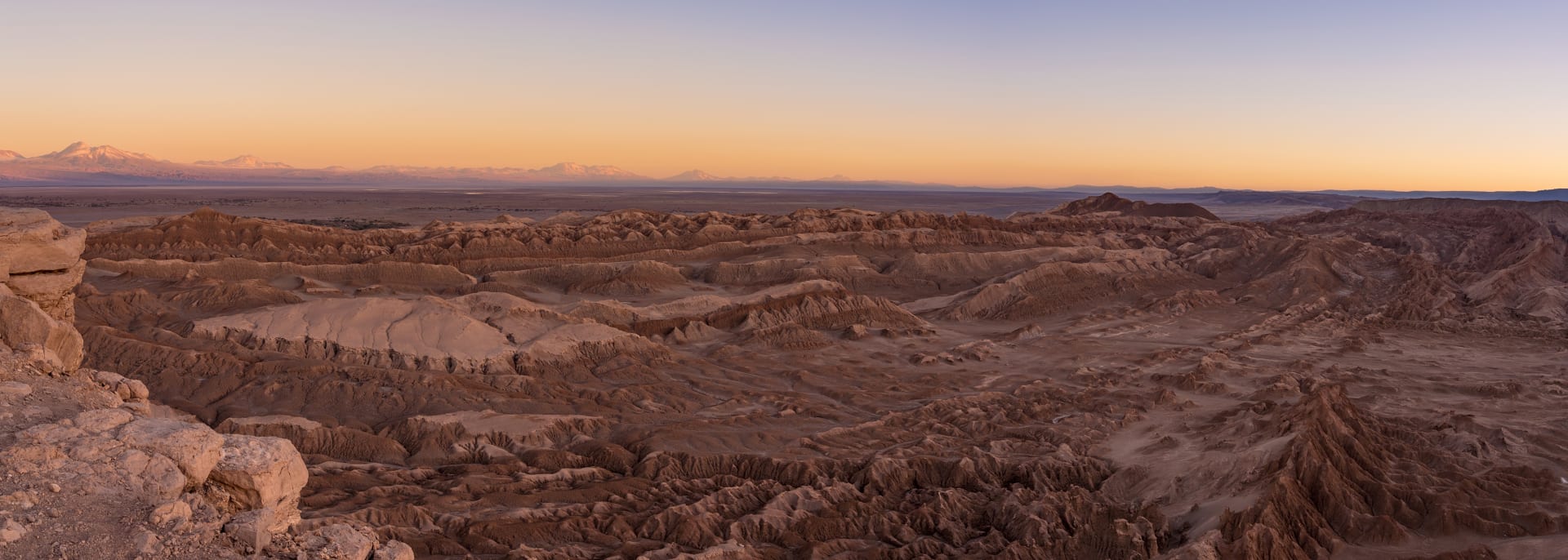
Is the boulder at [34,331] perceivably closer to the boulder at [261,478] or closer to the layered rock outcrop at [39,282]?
the layered rock outcrop at [39,282]

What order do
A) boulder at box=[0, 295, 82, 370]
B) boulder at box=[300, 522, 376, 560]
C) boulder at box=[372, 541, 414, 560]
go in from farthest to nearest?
boulder at box=[0, 295, 82, 370]
boulder at box=[372, 541, 414, 560]
boulder at box=[300, 522, 376, 560]

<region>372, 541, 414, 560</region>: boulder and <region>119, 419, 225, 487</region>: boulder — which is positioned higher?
<region>119, 419, 225, 487</region>: boulder

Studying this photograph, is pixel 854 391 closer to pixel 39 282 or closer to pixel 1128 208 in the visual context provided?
pixel 39 282

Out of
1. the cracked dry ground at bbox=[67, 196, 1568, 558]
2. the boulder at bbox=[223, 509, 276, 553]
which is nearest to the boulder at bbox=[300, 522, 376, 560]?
the boulder at bbox=[223, 509, 276, 553]

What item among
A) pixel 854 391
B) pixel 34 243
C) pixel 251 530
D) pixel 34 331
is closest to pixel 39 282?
pixel 34 243

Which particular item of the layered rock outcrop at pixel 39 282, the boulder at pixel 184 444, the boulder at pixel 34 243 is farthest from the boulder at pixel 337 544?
the boulder at pixel 34 243

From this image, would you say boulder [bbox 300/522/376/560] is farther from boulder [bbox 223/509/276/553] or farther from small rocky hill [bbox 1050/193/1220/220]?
small rocky hill [bbox 1050/193/1220/220]

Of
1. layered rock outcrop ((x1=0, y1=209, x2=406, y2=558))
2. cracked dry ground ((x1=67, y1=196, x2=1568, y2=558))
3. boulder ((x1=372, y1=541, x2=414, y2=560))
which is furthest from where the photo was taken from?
cracked dry ground ((x1=67, y1=196, x2=1568, y2=558))

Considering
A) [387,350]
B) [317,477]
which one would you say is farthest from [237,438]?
[387,350]

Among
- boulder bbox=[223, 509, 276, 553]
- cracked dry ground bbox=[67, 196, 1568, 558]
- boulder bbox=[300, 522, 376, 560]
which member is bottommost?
cracked dry ground bbox=[67, 196, 1568, 558]
